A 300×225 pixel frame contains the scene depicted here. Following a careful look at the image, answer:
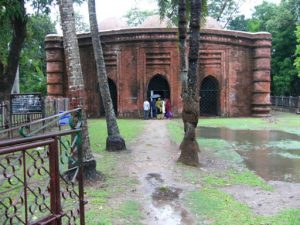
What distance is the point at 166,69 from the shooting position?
74.6ft

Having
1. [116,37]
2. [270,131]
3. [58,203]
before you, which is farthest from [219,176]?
[116,37]

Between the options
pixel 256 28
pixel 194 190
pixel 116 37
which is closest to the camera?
pixel 194 190

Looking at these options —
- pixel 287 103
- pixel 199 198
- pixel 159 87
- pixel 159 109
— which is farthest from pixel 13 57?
pixel 287 103

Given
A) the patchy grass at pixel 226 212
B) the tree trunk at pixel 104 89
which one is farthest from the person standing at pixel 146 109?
the patchy grass at pixel 226 212

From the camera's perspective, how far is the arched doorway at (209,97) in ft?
78.2

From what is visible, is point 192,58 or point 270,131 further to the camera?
point 270,131

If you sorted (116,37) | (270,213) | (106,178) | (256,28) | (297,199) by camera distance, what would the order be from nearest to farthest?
(270,213) < (297,199) < (106,178) < (116,37) < (256,28)

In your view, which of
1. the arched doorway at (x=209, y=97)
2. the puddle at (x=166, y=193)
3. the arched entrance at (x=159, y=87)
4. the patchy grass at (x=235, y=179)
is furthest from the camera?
the arched doorway at (x=209, y=97)

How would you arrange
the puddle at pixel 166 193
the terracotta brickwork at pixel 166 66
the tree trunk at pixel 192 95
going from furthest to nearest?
the terracotta brickwork at pixel 166 66, the tree trunk at pixel 192 95, the puddle at pixel 166 193

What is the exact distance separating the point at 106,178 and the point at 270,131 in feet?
33.7

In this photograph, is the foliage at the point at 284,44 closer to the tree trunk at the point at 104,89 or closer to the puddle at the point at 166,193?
the tree trunk at the point at 104,89

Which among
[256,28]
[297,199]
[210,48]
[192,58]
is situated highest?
[256,28]

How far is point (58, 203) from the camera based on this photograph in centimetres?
366

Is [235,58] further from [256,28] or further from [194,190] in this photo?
[194,190]
